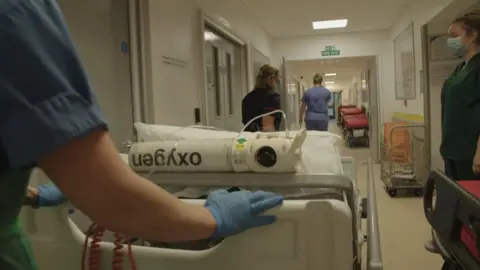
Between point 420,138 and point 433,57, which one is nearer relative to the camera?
point 433,57

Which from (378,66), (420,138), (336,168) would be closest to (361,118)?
(378,66)

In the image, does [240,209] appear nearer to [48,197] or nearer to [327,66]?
[48,197]

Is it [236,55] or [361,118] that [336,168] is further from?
[361,118]

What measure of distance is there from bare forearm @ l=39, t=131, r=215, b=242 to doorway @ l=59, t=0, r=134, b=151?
1.81 m

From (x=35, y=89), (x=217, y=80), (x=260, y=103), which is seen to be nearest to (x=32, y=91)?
(x=35, y=89)

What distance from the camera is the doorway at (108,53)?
2.35 meters

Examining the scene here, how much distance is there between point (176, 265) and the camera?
3.42 ft

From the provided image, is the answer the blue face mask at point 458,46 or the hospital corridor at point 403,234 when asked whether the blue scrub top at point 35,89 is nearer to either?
the hospital corridor at point 403,234

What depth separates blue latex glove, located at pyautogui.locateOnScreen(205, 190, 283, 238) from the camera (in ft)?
2.90

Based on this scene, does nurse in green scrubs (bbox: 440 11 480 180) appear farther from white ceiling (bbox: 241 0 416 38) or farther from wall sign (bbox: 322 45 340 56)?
wall sign (bbox: 322 45 340 56)

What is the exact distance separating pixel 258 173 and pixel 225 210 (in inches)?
12.0

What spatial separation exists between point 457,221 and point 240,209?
71 cm

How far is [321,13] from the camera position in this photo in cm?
669

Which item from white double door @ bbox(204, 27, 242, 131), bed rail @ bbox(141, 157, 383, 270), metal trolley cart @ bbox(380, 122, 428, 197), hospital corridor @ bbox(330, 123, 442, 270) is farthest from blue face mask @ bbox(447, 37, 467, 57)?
metal trolley cart @ bbox(380, 122, 428, 197)
